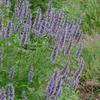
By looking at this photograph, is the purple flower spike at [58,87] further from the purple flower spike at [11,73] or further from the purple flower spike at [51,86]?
the purple flower spike at [11,73]

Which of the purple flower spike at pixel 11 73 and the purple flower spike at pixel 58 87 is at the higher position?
the purple flower spike at pixel 11 73

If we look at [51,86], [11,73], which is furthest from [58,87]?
[11,73]

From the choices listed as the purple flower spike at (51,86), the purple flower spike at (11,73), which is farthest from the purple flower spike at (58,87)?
the purple flower spike at (11,73)

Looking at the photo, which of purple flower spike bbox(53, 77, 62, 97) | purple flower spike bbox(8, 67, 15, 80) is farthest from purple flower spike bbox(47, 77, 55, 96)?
purple flower spike bbox(8, 67, 15, 80)

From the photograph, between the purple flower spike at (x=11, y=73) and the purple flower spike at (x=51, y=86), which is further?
the purple flower spike at (x=11, y=73)

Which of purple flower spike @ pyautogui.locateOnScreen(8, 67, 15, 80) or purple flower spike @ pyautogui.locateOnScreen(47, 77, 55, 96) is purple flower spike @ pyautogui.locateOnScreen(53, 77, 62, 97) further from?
purple flower spike @ pyautogui.locateOnScreen(8, 67, 15, 80)

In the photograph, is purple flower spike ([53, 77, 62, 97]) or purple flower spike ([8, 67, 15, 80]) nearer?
purple flower spike ([53, 77, 62, 97])

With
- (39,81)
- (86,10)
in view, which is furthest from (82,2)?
(39,81)

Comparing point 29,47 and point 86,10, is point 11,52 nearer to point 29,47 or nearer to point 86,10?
point 29,47

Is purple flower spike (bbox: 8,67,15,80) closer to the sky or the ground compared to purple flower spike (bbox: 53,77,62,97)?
closer to the sky

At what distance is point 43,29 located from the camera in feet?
11.5

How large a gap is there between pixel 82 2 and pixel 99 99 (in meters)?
2.48

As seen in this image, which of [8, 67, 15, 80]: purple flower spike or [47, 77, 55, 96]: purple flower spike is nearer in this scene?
[47, 77, 55, 96]: purple flower spike

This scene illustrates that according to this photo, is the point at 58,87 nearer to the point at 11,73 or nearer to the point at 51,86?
the point at 51,86
